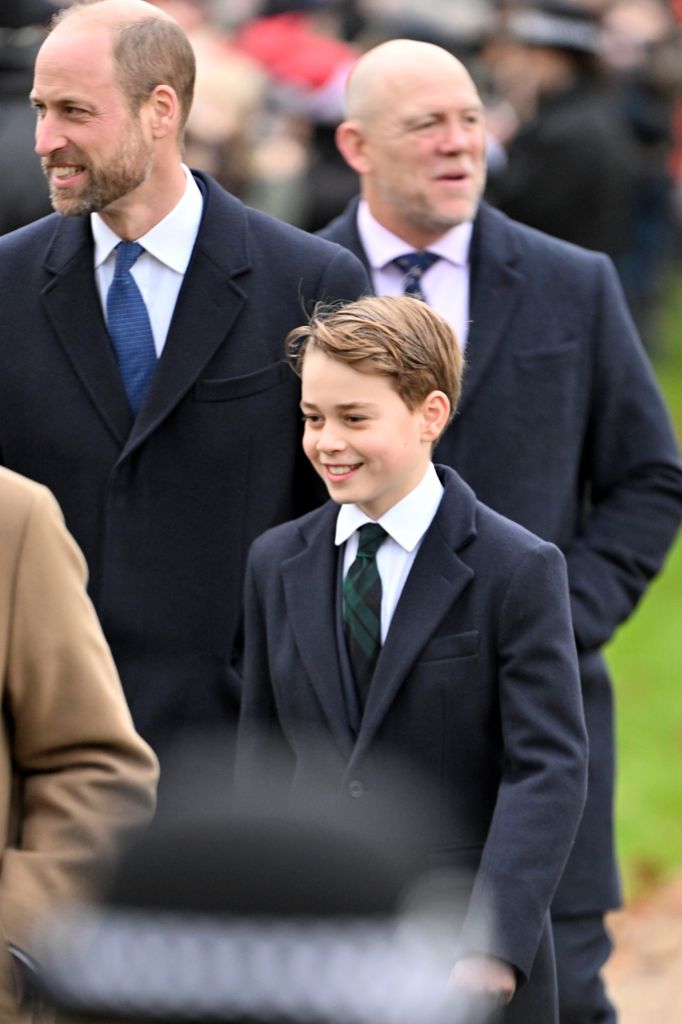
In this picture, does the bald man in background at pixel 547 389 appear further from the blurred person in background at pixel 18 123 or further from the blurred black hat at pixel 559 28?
the blurred black hat at pixel 559 28

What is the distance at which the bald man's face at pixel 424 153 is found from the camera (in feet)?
15.4

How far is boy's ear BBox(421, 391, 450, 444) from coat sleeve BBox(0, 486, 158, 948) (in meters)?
0.86

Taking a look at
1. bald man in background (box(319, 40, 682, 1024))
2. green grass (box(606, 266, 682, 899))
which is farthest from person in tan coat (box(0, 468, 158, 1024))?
green grass (box(606, 266, 682, 899))

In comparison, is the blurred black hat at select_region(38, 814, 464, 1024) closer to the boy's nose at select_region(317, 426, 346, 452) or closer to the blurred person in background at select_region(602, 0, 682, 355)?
the boy's nose at select_region(317, 426, 346, 452)

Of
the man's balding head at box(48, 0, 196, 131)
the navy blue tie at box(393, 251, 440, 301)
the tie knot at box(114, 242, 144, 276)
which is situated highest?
the man's balding head at box(48, 0, 196, 131)

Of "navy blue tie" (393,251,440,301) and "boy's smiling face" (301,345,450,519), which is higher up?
"boy's smiling face" (301,345,450,519)

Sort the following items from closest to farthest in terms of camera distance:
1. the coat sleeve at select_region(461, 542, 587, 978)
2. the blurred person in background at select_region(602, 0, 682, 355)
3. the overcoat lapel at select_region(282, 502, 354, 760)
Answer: the coat sleeve at select_region(461, 542, 587, 978) < the overcoat lapel at select_region(282, 502, 354, 760) < the blurred person in background at select_region(602, 0, 682, 355)

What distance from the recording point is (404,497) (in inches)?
142

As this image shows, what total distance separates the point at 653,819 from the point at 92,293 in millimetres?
4087

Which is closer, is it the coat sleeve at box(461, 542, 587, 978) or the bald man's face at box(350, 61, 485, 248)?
the coat sleeve at box(461, 542, 587, 978)

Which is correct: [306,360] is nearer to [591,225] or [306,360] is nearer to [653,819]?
[653,819]

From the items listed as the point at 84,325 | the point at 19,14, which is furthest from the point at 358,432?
the point at 19,14

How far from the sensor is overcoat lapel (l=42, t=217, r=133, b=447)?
4082 millimetres

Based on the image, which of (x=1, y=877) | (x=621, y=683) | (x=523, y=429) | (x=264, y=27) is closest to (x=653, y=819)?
(x=621, y=683)
